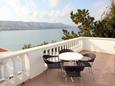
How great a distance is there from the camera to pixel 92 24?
48.2ft

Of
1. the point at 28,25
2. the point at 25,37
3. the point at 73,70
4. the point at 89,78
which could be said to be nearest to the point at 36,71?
the point at 89,78

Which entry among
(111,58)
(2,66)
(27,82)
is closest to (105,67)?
(111,58)

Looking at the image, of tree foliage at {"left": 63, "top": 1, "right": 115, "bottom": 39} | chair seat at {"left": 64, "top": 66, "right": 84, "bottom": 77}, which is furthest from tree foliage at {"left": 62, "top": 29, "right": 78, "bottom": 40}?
chair seat at {"left": 64, "top": 66, "right": 84, "bottom": 77}

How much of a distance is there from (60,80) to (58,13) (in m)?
13.3

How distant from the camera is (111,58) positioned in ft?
30.0

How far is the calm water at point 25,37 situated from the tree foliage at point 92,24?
253 cm

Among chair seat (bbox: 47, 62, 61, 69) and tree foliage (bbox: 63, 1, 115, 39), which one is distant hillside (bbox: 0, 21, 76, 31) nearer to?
tree foliage (bbox: 63, 1, 115, 39)

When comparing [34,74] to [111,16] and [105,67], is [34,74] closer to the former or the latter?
[105,67]

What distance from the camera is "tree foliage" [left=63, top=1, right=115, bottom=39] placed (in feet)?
39.8

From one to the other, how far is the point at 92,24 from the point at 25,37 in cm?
910

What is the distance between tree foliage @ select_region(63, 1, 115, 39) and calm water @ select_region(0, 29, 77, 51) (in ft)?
8.31

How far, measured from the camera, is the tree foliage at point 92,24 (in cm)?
1213

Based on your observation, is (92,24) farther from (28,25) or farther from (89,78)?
(89,78)

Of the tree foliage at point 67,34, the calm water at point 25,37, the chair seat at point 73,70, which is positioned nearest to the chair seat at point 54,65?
the chair seat at point 73,70
